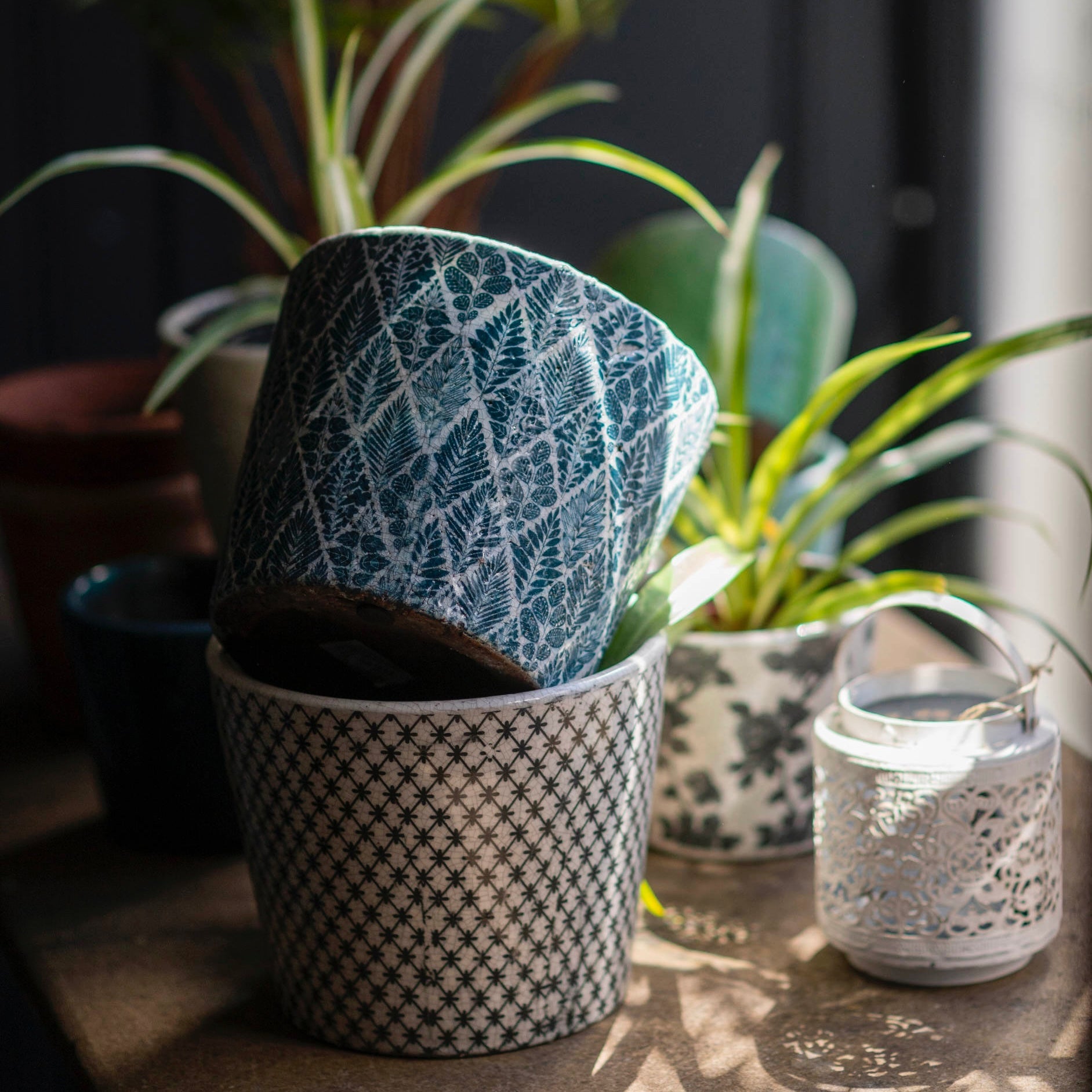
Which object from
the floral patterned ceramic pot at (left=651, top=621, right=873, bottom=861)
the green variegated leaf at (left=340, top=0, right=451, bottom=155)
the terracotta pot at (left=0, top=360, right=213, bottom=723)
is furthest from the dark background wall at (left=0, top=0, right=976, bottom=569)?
the floral patterned ceramic pot at (left=651, top=621, right=873, bottom=861)

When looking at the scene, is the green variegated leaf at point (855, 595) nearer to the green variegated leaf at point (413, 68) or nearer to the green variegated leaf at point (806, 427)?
the green variegated leaf at point (806, 427)

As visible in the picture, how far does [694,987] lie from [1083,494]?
54 cm

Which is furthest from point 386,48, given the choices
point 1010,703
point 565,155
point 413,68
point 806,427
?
point 1010,703

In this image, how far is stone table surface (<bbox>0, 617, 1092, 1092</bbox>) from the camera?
1.21 feet

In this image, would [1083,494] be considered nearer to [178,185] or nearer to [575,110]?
[575,110]

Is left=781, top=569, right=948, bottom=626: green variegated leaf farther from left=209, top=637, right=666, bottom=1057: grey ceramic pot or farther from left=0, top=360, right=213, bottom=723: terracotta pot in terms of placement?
left=0, top=360, right=213, bottom=723: terracotta pot

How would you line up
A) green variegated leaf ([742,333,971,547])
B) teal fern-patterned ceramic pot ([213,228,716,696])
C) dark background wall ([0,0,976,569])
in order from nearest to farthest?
teal fern-patterned ceramic pot ([213,228,716,696]) < green variegated leaf ([742,333,971,547]) < dark background wall ([0,0,976,569])

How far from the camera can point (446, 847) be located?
0.36 meters

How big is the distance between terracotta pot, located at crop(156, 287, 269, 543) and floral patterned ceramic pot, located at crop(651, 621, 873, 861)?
19cm

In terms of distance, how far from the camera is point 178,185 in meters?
1.02

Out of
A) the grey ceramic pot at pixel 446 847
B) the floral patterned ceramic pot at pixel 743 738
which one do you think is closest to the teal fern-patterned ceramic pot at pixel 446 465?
the grey ceramic pot at pixel 446 847

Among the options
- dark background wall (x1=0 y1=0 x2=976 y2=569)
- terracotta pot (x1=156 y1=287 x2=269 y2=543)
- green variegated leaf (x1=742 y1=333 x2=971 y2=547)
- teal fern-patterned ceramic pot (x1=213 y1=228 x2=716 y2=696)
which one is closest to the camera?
teal fern-patterned ceramic pot (x1=213 y1=228 x2=716 y2=696)

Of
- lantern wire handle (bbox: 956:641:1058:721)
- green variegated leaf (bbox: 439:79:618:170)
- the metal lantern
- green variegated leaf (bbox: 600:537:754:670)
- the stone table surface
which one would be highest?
green variegated leaf (bbox: 439:79:618:170)

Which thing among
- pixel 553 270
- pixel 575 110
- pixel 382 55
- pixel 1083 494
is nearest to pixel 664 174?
pixel 553 270
